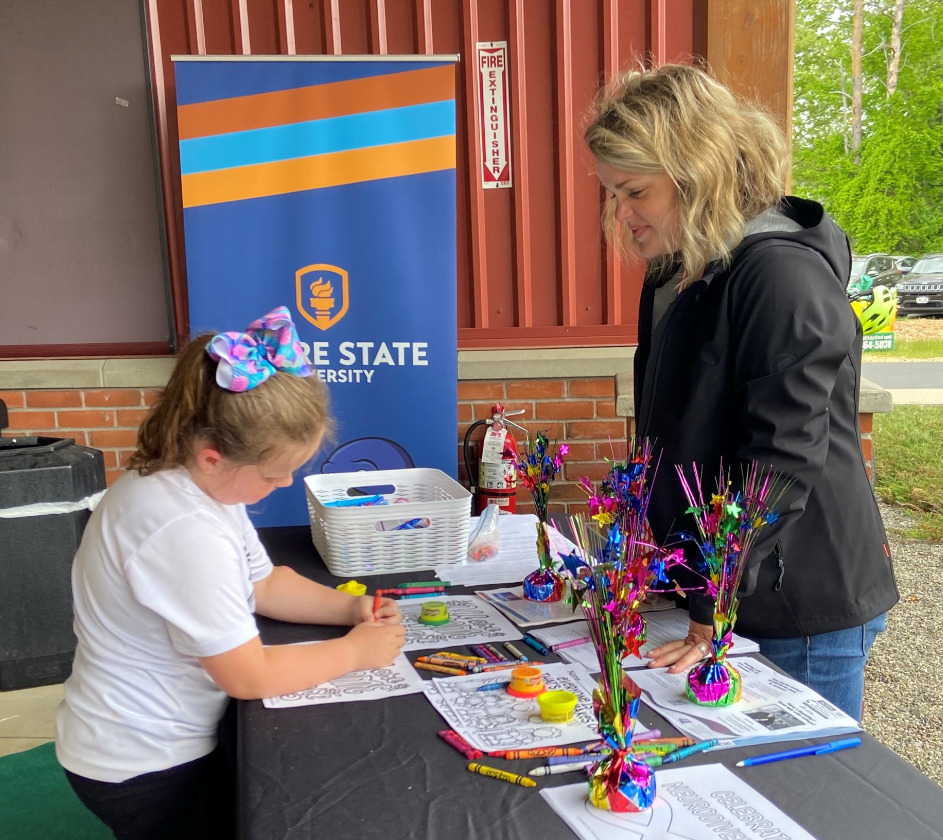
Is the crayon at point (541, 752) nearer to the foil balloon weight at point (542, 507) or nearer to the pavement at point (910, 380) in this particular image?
the foil balloon weight at point (542, 507)

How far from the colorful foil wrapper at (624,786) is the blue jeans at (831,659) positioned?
62cm

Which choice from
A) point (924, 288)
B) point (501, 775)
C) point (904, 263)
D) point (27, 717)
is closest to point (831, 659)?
point (501, 775)

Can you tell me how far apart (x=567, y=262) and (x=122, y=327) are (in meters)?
2.01

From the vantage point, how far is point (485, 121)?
3.77 metres

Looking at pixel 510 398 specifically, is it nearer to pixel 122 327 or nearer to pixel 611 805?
pixel 122 327

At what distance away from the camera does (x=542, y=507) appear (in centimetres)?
182

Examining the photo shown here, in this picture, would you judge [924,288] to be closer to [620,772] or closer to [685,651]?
[685,651]

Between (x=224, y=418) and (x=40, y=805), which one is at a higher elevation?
(x=224, y=418)

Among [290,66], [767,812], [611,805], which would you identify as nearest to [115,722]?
[611,805]

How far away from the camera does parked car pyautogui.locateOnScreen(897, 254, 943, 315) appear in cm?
1455

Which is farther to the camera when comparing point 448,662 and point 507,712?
point 448,662

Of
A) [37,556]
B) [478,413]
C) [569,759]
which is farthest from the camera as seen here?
[478,413]

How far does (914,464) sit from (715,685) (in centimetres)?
665

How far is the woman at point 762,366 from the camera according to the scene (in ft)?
4.71
